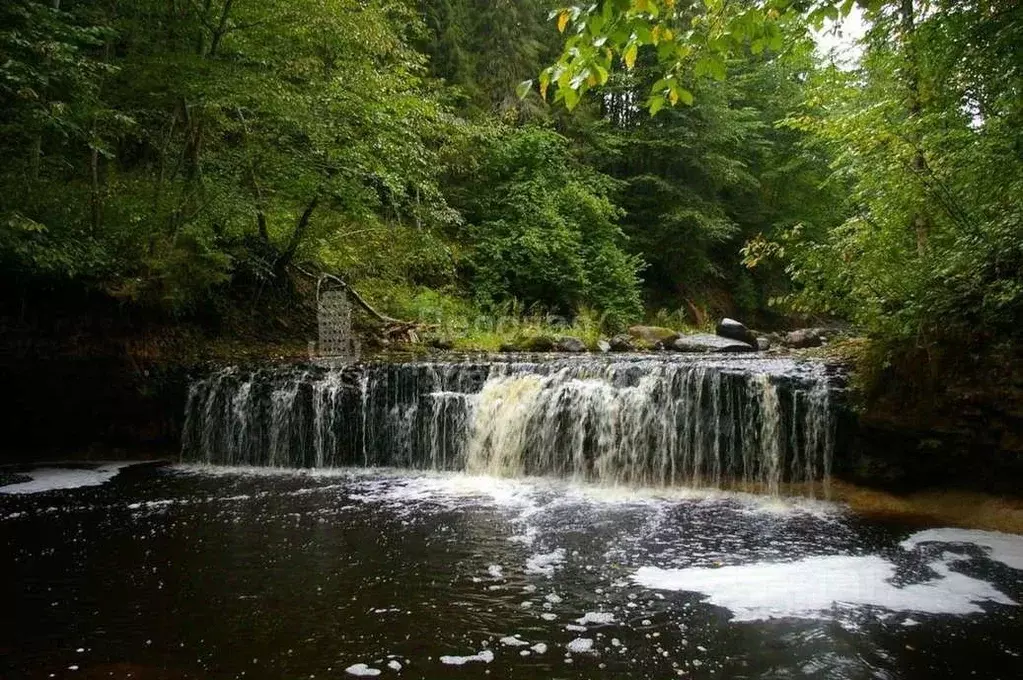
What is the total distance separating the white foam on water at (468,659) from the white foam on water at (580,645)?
0.49 m

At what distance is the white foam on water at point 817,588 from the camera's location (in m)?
4.62

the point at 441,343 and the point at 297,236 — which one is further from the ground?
the point at 297,236

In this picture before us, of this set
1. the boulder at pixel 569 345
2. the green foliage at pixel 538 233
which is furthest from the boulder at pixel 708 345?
the green foliage at pixel 538 233

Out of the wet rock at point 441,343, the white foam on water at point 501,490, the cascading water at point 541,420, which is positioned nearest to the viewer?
the white foam on water at point 501,490

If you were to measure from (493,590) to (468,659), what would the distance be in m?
1.07

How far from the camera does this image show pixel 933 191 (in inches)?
272

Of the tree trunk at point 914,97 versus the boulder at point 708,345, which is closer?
the tree trunk at point 914,97

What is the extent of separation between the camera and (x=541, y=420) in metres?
9.52

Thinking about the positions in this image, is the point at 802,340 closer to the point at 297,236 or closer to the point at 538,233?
the point at 538,233

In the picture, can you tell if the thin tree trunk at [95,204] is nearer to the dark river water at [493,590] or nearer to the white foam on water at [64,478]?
the white foam on water at [64,478]

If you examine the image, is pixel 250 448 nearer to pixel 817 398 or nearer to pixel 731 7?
pixel 817 398

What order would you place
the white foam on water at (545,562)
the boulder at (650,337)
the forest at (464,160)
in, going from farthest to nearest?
the boulder at (650,337)
the forest at (464,160)
the white foam on water at (545,562)

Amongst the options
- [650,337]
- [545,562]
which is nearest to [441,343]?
[650,337]

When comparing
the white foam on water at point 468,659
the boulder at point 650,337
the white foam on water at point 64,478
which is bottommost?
the white foam on water at point 468,659
